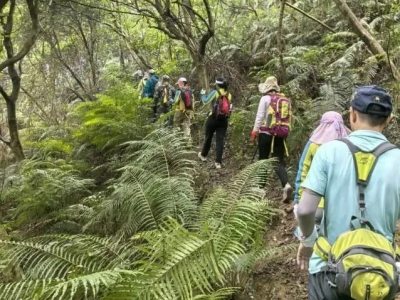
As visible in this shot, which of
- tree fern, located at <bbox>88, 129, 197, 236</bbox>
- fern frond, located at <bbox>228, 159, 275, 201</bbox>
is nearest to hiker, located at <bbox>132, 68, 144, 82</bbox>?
tree fern, located at <bbox>88, 129, 197, 236</bbox>

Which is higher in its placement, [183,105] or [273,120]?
[183,105]

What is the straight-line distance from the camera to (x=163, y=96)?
10977mm

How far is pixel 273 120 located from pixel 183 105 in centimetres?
373

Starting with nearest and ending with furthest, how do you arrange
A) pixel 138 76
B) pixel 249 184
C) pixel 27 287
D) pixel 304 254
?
pixel 304 254, pixel 27 287, pixel 249 184, pixel 138 76

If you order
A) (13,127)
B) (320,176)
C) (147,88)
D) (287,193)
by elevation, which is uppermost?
(147,88)

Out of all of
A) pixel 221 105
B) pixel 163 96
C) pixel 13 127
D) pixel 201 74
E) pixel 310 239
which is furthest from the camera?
pixel 163 96

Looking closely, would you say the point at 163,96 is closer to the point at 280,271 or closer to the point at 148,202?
the point at 148,202

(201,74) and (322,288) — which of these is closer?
(322,288)

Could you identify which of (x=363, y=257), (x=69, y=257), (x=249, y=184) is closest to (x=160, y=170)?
(x=249, y=184)

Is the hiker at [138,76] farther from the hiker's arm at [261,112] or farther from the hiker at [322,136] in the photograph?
the hiker at [322,136]

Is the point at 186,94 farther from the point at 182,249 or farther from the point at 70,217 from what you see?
the point at 182,249

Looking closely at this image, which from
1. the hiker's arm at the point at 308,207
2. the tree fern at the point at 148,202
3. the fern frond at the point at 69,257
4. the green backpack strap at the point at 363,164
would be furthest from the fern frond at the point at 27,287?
the green backpack strap at the point at 363,164

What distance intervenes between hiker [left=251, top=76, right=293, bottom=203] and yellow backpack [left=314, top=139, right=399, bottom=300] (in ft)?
11.8

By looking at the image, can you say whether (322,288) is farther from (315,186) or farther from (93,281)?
(93,281)
